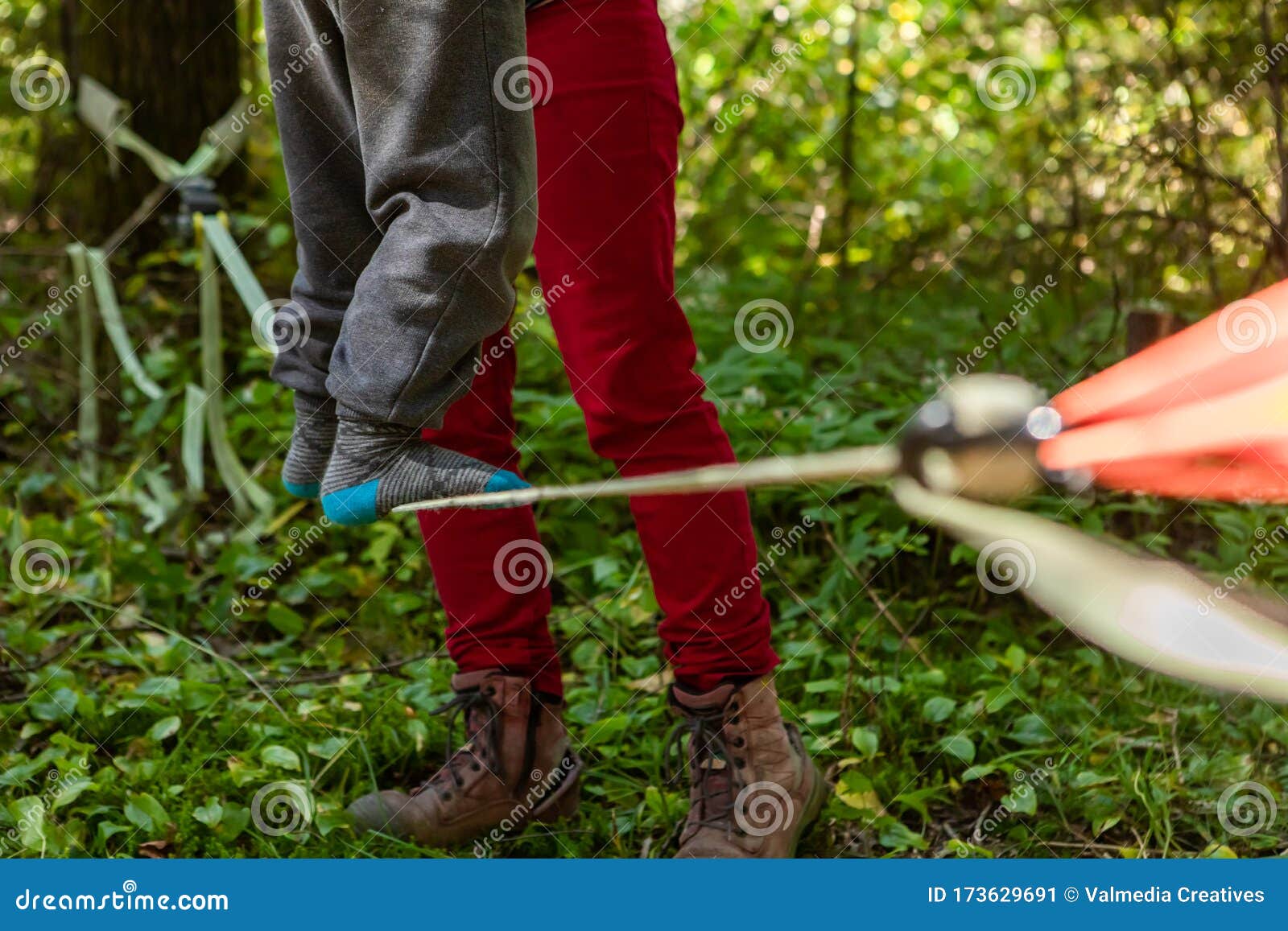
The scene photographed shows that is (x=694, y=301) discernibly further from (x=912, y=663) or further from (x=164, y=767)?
(x=164, y=767)

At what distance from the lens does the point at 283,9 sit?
1611 millimetres

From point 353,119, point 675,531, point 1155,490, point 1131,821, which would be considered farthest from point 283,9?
point 1131,821
